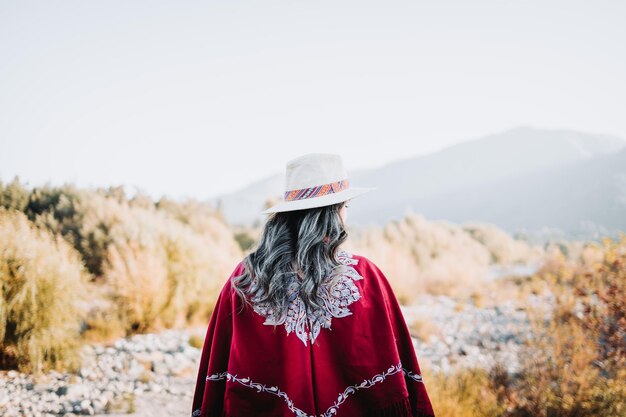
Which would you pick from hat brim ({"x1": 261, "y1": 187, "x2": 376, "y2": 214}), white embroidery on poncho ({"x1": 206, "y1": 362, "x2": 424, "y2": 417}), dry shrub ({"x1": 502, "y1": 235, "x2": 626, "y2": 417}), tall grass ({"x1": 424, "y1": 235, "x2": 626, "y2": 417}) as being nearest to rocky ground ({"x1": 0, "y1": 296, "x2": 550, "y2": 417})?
tall grass ({"x1": 424, "y1": 235, "x2": 626, "y2": 417})

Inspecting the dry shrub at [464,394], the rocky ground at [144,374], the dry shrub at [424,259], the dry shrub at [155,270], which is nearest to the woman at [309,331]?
the dry shrub at [464,394]

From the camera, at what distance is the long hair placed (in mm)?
2025

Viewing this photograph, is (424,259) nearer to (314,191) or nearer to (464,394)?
(464,394)

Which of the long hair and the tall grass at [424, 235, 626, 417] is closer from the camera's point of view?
the long hair

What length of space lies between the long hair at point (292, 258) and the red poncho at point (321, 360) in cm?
5

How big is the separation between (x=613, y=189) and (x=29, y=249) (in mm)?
26733

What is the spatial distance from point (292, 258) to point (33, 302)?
322 cm

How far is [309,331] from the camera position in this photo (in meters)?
2.02

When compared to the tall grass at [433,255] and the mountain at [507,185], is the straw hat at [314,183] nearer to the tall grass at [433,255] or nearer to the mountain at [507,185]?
the mountain at [507,185]

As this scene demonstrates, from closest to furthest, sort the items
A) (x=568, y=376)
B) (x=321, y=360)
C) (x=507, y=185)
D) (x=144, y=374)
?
(x=321, y=360) → (x=568, y=376) → (x=144, y=374) → (x=507, y=185)

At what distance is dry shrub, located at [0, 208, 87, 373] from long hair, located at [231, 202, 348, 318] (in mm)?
2938

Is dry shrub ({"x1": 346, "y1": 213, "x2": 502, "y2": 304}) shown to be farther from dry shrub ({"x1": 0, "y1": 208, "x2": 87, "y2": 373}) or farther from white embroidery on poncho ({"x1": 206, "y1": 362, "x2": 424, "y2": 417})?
white embroidery on poncho ({"x1": 206, "y1": 362, "x2": 424, "y2": 417})

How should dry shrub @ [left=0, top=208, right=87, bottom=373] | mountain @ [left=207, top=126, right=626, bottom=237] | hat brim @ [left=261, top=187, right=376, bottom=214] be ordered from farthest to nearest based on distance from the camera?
mountain @ [left=207, top=126, right=626, bottom=237] < dry shrub @ [left=0, top=208, right=87, bottom=373] < hat brim @ [left=261, top=187, right=376, bottom=214]

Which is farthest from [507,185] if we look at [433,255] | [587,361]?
[587,361]
